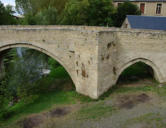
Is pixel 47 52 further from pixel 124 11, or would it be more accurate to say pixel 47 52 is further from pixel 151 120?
pixel 124 11

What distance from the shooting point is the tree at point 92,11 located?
20.4 m

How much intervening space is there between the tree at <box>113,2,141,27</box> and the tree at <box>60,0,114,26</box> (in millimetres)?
1793

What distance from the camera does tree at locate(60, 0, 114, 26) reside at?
2044 centimetres

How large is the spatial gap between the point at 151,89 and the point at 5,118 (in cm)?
1007

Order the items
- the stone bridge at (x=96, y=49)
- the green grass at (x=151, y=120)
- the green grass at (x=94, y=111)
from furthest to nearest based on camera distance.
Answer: the stone bridge at (x=96, y=49) < the green grass at (x=94, y=111) < the green grass at (x=151, y=120)

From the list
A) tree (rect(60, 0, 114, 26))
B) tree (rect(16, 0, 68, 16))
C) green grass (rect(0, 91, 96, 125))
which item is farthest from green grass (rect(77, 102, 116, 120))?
tree (rect(16, 0, 68, 16))

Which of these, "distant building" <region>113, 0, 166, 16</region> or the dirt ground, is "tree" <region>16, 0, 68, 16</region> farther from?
the dirt ground

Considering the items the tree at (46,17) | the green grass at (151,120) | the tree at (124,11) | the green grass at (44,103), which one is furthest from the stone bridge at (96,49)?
the tree at (46,17)

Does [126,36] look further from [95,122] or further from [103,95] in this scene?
[95,122]

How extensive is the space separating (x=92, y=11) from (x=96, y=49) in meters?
12.5

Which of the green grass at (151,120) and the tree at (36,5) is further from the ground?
the tree at (36,5)

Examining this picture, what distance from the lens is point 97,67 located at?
393 inches

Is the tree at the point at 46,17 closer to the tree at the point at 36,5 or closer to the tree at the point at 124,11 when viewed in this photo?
the tree at the point at 36,5

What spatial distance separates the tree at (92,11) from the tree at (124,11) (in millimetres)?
1793
